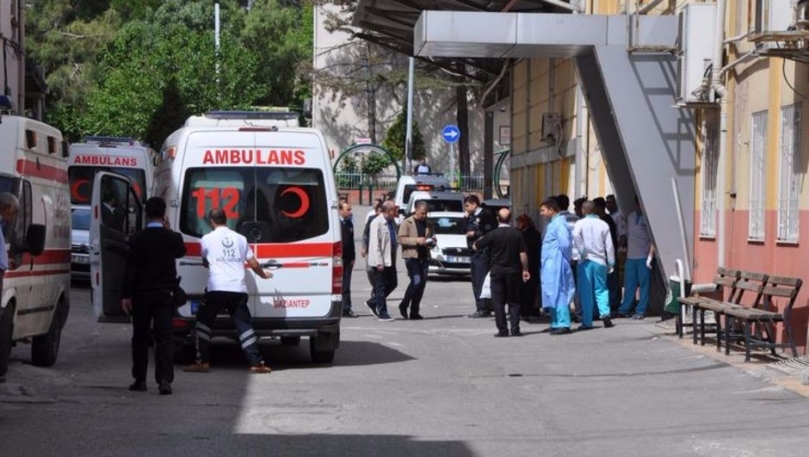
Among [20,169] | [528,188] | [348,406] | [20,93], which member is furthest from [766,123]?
[20,93]

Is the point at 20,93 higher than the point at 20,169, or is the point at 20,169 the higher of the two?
the point at 20,93

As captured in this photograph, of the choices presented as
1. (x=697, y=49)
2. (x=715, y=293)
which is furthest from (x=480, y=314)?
(x=697, y=49)

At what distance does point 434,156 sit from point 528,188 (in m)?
29.3

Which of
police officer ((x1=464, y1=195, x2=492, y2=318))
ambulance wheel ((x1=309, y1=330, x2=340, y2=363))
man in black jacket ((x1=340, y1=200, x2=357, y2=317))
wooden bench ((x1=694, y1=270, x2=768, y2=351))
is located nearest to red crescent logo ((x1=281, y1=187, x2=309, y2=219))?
ambulance wheel ((x1=309, y1=330, x2=340, y2=363))

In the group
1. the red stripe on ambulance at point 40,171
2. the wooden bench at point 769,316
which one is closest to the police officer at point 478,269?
the wooden bench at point 769,316

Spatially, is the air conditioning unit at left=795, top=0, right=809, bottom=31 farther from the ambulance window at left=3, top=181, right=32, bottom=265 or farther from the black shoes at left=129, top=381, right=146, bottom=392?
the ambulance window at left=3, top=181, right=32, bottom=265

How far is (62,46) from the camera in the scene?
64.3 meters

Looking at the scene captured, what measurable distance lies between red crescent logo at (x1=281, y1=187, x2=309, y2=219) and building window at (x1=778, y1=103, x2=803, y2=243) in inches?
209

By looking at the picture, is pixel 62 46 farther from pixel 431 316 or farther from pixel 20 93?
pixel 431 316

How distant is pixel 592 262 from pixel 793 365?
621 cm

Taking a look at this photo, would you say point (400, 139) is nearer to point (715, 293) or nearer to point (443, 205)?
point (443, 205)

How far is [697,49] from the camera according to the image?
19078mm

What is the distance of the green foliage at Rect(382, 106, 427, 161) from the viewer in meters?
60.2

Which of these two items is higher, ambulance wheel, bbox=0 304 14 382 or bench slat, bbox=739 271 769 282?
bench slat, bbox=739 271 769 282
